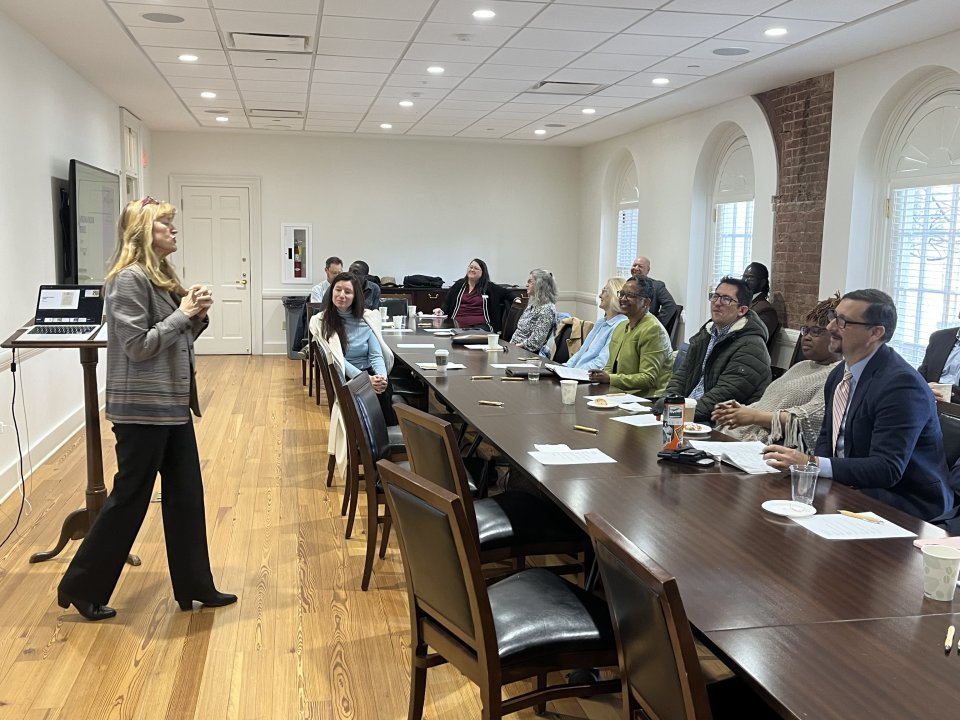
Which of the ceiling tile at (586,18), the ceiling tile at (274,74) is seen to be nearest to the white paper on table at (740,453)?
the ceiling tile at (586,18)

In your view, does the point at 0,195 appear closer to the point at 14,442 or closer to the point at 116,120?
→ the point at 14,442

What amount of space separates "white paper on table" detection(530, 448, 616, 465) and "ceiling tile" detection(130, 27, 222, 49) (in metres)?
3.95

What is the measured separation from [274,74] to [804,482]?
5797 mm

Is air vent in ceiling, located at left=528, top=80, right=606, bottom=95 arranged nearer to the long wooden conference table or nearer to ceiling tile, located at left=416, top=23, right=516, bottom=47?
ceiling tile, located at left=416, top=23, right=516, bottom=47

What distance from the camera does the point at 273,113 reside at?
9.30 m

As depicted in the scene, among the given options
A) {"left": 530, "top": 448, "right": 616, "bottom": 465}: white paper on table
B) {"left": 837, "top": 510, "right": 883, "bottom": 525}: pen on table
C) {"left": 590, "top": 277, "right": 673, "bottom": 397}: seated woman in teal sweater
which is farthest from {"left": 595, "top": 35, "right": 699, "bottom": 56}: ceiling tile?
{"left": 837, "top": 510, "right": 883, "bottom": 525}: pen on table

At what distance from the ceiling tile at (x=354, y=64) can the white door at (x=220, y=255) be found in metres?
5.08

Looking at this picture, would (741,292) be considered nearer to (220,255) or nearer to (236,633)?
(236,633)

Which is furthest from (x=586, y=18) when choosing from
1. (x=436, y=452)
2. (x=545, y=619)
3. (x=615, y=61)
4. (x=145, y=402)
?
(x=545, y=619)

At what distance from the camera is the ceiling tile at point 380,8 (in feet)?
16.0

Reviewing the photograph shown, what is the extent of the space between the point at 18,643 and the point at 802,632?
2822mm

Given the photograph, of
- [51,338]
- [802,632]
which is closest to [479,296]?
[51,338]

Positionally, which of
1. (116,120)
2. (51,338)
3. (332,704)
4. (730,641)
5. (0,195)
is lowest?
(332,704)

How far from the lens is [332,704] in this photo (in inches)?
113
